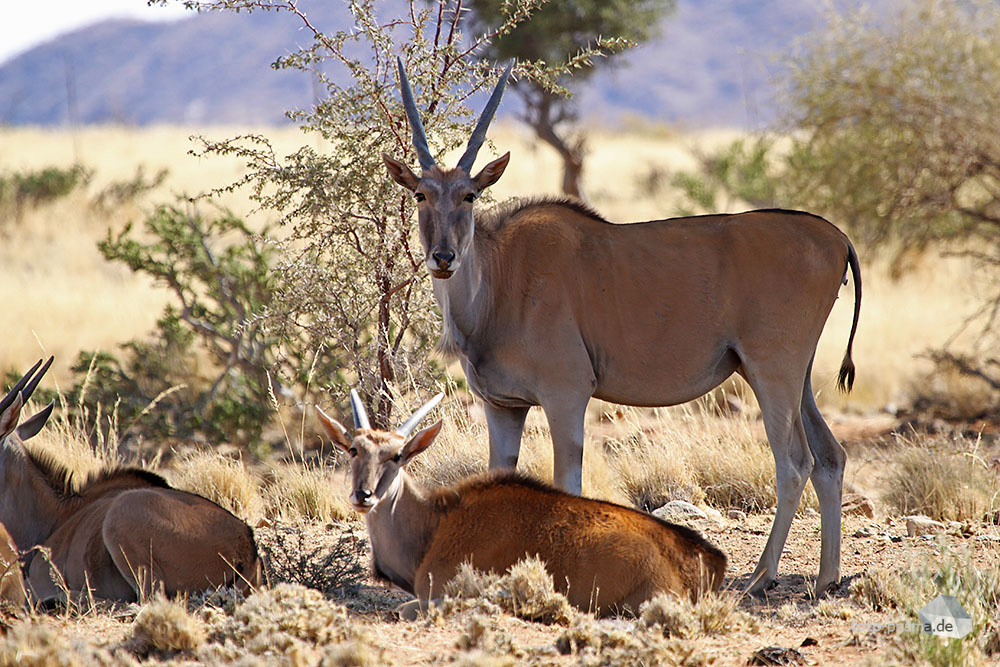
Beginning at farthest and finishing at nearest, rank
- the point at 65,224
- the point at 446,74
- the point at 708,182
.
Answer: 1. the point at 708,182
2. the point at 65,224
3. the point at 446,74

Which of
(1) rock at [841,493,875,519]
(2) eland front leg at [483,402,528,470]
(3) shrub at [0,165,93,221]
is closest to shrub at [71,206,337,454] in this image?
(2) eland front leg at [483,402,528,470]

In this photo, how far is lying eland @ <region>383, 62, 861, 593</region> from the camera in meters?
6.53

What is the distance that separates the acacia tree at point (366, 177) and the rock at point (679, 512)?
→ 6.98 feet

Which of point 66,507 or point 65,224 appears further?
point 65,224

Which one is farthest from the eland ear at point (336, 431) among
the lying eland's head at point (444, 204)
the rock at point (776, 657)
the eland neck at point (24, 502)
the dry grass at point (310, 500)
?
the dry grass at point (310, 500)

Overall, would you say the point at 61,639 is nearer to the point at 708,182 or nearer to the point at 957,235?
the point at 957,235

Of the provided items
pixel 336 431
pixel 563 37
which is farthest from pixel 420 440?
pixel 563 37

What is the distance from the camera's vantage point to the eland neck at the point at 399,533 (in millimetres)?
5926

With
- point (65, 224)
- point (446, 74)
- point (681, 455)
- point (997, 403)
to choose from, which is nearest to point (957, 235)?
point (997, 403)

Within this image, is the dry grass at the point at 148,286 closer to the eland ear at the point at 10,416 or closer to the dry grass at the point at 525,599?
the eland ear at the point at 10,416

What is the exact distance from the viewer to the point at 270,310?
29.0 ft

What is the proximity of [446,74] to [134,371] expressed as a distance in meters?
5.43

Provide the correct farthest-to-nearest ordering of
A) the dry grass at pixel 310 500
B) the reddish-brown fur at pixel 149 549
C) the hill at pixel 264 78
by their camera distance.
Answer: the hill at pixel 264 78 → the dry grass at pixel 310 500 → the reddish-brown fur at pixel 149 549

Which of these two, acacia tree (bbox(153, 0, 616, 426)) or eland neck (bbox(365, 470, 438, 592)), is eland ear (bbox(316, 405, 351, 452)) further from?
acacia tree (bbox(153, 0, 616, 426))
